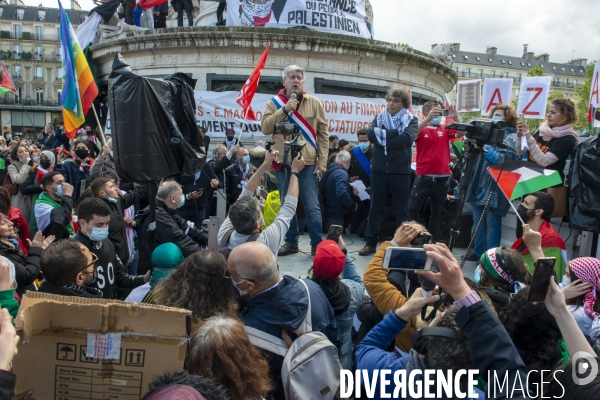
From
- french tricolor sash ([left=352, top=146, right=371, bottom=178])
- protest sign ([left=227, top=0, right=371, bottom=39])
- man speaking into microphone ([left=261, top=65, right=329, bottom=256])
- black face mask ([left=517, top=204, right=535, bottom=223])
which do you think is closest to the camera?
black face mask ([left=517, top=204, right=535, bottom=223])

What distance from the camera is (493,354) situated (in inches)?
65.6

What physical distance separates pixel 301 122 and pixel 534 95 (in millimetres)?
3724

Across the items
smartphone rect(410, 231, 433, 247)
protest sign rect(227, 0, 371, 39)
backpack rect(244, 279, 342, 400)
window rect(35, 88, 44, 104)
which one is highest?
window rect(35, 88, 44, 104)

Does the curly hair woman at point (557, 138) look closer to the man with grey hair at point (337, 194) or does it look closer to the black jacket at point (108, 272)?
the man with grey hair at point (337, 194)

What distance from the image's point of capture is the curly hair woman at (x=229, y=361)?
1713 millimetres

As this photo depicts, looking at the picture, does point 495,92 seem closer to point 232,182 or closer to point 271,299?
point 232,182

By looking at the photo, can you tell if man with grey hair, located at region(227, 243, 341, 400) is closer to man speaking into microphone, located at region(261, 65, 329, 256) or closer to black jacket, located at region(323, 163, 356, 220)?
man speaking into microphone, located at region(261, 65, 329, 256)

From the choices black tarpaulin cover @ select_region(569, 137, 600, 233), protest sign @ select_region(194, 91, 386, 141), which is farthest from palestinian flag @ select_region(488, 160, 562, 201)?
protest sign @ select_region(194, 91, 386, 141)

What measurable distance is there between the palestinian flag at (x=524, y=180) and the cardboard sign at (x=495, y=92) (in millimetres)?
4142

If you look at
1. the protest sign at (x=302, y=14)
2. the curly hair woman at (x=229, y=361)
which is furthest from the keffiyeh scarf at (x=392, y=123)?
the protest sign at (x=302, y=14)

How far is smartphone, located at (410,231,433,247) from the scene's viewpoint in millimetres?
2686

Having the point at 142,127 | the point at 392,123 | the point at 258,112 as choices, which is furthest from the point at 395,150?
the point at 258,112

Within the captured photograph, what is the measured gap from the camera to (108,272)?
3.51 meters

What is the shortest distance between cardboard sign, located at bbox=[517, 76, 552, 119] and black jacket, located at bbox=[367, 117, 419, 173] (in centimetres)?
229
